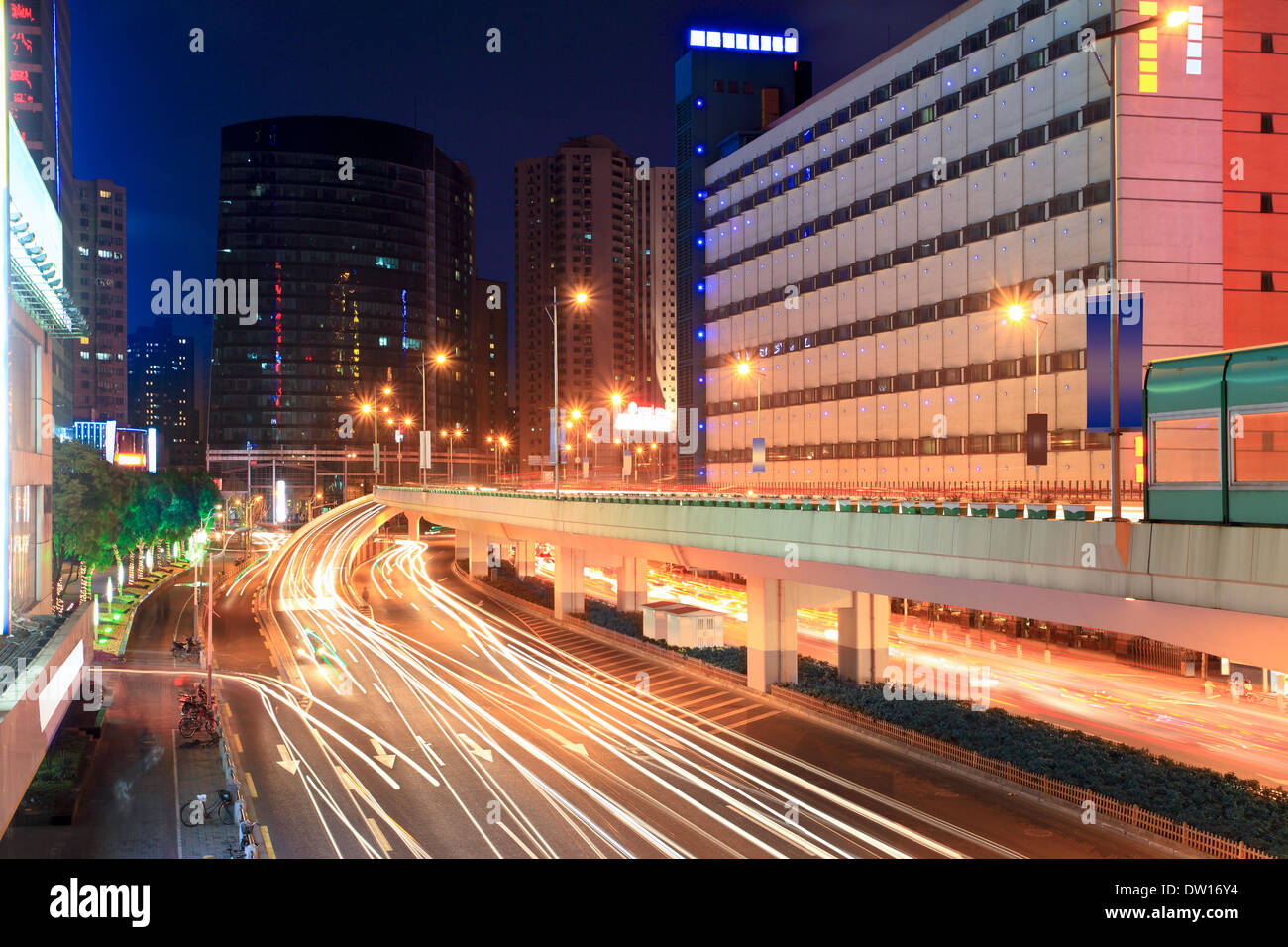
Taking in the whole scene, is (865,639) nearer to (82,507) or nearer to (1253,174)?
(1253,174)

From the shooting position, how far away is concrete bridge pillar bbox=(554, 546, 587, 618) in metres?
62.9

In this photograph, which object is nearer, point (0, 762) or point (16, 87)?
point (0, 762)

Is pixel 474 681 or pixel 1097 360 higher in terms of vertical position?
pixel 1097 360

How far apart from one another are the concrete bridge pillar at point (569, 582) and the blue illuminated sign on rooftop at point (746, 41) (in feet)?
232

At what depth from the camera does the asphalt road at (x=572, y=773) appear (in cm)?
2342

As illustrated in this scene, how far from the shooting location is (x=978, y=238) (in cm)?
6669

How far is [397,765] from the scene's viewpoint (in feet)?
98.7

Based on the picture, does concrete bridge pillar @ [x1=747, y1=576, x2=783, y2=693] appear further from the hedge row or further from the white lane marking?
the white lane marking

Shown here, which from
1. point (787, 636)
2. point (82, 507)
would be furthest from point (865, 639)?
point (82, 507)

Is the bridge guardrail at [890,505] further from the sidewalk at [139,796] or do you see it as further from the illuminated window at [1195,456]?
the sidewalk at [139,796]

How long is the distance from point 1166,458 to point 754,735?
1862 cm

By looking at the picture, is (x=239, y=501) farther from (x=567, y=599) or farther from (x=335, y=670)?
(x=335, y=670)

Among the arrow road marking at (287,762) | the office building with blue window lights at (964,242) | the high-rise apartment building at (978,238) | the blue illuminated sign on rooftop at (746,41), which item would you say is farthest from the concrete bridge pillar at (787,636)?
the blue illuminated sign on rooftop at (746,41)
